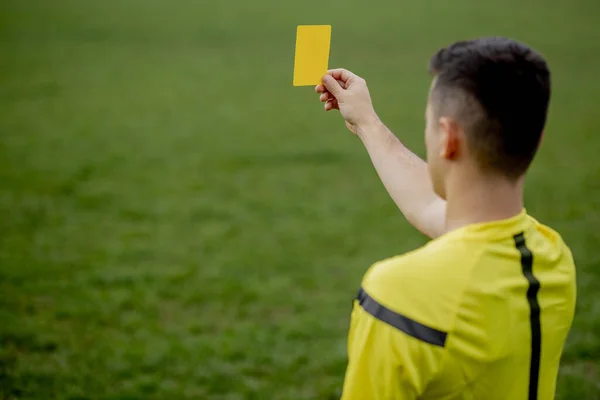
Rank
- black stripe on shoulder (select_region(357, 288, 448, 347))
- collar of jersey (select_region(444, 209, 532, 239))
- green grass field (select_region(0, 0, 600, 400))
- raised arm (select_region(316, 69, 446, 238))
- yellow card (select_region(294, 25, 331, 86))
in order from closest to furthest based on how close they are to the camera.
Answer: black stripe on shoulder (select_region(357, 288, 448, 347)) < collar of jersey (select_region(444, 209, 532, 239)) < yellow card (select_region(294, 25, 331, 86)) < raised arm (select_region(316, 69, 446, 238)) < green grass field (select_region(0, 0, 600, 400))

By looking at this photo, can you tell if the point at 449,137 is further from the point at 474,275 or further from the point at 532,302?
the point at 532,302

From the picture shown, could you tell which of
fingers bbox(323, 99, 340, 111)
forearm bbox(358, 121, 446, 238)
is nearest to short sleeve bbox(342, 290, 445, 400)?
forearm bbox(358, 121, 446, 238)

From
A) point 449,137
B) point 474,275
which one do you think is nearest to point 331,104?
point 449,137

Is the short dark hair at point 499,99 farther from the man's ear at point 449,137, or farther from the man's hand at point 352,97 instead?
the man's hand at point 352,97

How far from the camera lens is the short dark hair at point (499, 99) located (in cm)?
144


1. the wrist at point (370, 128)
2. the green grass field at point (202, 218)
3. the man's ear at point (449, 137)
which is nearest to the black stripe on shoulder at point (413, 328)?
the man's ear at point (449, 137)

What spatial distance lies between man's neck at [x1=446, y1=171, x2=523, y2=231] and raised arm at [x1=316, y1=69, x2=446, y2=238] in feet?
1.62

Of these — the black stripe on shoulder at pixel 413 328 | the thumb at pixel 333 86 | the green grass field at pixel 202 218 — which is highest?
the thumb at pixel 333 86

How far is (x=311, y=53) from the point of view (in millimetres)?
1993

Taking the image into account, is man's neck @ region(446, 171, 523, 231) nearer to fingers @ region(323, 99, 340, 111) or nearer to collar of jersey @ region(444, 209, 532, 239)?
collar of jersey @ region(444, 209, 532, 239)

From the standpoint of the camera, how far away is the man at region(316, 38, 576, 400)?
4.60ft

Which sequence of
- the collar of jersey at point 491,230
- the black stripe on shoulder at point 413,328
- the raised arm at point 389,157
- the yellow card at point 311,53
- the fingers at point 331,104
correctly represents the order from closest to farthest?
the black stripe on shoulder at point 413,328 → the collar of jersey at point 491,230 → the yellow card at point 311,53 → the raised arm at point 389,157 → the fingers at point 331,104

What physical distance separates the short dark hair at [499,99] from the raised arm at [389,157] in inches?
21.9

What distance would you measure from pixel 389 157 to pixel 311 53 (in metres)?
0.38
